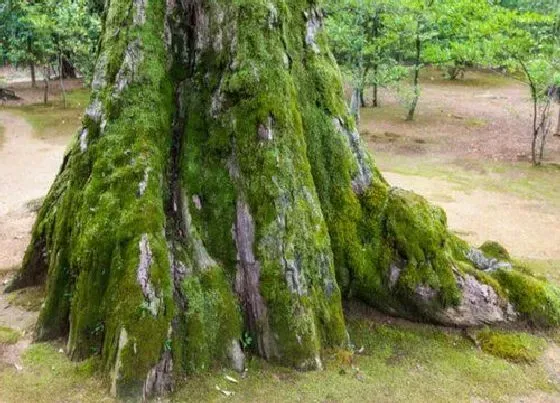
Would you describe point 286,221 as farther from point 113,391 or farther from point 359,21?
point 359,21

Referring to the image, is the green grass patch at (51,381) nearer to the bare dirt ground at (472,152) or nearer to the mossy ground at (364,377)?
the mossy ground at (364,377)

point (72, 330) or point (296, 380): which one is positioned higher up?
point (72, 330)

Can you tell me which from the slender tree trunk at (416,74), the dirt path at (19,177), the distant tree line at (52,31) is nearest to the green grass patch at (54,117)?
the dirt path at (19,177)

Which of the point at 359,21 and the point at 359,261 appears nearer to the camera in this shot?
the point at 359,261

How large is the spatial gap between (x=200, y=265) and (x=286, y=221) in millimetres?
1076

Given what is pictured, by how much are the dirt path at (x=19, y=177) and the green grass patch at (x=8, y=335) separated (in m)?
2.86

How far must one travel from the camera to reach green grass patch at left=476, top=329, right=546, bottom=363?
6891 millimetres

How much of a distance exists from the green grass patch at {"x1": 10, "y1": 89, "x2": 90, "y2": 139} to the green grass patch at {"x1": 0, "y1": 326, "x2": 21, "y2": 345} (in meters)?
18.1

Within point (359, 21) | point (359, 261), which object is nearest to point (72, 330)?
point (359, 261)

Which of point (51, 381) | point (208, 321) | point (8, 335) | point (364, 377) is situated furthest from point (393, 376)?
point (8, 335)

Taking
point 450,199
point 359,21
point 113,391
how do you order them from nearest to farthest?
point 113,391 < point 450,199 < point 359,21

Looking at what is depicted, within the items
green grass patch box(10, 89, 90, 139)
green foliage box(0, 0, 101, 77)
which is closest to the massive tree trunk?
green grass patch box(10, 89, 90, 139)

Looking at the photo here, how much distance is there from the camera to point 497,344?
23.1 ft

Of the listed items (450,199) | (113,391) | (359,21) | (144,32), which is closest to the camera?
(113,391)
